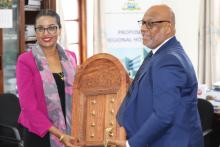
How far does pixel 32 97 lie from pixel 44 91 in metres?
0.07

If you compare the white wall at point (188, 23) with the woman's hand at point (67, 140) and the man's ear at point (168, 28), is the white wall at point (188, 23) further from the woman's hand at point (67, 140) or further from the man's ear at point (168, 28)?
→ the man's ear at point (168, 28)

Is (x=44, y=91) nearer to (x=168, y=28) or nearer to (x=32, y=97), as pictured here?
(x=32, y=97)

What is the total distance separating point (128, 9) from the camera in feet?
13.9

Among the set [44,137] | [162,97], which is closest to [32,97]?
[44,137]

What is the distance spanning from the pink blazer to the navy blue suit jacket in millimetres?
624

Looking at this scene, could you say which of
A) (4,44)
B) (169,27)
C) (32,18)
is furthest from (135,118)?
(32,18)

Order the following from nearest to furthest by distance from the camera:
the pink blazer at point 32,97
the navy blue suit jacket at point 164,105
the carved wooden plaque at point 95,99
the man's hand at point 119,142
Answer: the navy blue suit jacket at point 164,105 → the man's hand at point 119,142 → the carved wooden plaque at point 95,99 → the pink blazer at point 32,97

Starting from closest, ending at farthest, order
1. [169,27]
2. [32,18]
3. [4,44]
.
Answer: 1. [169,27]
2. [4,44]
3. [32,18]

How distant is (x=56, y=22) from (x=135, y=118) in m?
0.86

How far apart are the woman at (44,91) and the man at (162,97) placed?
0.61 m

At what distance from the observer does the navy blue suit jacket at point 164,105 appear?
1.59 meters

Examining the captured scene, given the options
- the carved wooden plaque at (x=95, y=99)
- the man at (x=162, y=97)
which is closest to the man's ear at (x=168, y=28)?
the man at (x=162, y=97)

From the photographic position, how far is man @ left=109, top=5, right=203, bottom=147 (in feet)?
5.22

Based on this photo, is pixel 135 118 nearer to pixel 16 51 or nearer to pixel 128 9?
pixel 16 51
